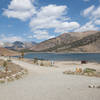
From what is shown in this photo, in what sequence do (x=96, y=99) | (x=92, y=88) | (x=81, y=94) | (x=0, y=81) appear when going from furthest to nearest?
(x=0, y=81) → (x=92, y=88) → (x=81, y=94) → (x=96, y=99)

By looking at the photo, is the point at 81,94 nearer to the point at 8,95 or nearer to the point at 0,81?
the point at 8,95

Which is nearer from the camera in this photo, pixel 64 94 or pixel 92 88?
pixel 64 94

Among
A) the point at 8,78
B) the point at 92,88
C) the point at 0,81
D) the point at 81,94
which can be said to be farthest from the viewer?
the point at 8,78

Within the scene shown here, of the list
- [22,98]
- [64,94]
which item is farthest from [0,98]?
[64,94]

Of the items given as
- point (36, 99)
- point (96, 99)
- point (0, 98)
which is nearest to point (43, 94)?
point (36, 99)

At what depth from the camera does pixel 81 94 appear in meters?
10.6

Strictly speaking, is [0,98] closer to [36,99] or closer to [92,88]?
[36,99]

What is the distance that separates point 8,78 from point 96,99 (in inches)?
452

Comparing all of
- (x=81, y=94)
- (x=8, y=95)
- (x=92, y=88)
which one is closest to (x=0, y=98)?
(x=8, y=95)

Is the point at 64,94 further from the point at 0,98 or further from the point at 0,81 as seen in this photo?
the point at 0,81

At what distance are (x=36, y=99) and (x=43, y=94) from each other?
1280mm

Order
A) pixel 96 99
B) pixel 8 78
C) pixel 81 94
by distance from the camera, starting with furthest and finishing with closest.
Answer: pixel 8 78
pixel 81 94
pixel 96 99

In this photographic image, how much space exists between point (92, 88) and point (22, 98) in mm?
6792

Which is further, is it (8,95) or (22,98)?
(8,95)
